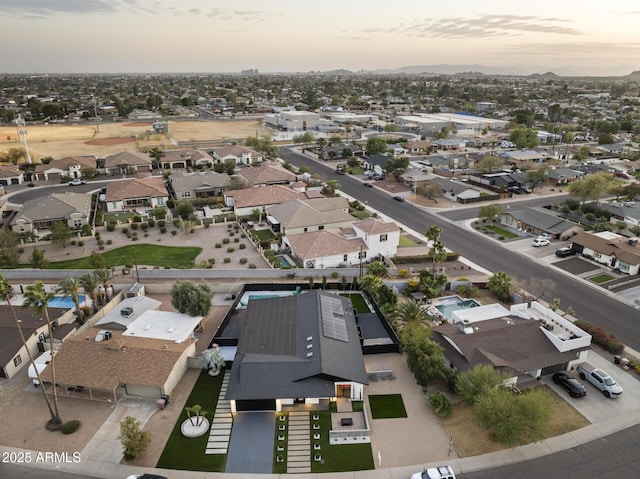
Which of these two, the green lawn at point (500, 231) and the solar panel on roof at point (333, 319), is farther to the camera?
the green lawn at point (500, 231)

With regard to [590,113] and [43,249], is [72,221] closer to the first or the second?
[43,249]

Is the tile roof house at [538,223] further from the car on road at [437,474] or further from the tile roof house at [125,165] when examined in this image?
the tile roof house at [125,165]

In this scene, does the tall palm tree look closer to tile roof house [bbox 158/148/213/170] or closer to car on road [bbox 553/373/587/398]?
car on road [bbox 553/373/587/398]

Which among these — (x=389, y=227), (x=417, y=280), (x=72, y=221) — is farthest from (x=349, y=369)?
(x=72, y=221)

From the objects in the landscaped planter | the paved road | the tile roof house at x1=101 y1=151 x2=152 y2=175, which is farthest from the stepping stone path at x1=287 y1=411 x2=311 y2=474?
the tile roof house at x1=101 y1=151 x2=152 y2=175

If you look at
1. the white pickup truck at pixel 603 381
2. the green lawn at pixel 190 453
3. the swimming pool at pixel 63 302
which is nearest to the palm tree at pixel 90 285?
the swimming pool at pixel 63 302

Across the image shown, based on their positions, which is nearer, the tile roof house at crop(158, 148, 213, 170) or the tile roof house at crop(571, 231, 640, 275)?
the tile roof house at crop(571, 231, 640, 275)
